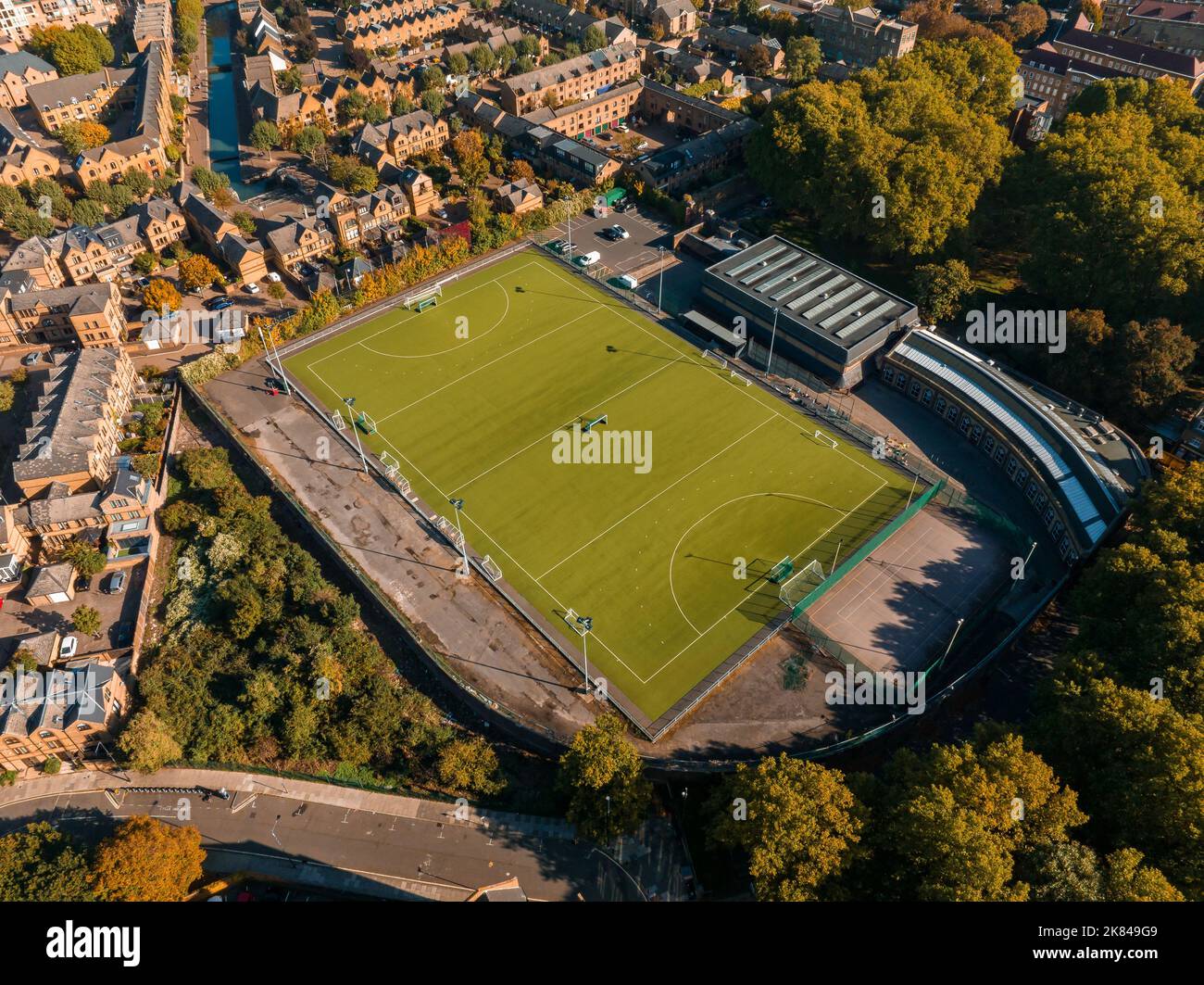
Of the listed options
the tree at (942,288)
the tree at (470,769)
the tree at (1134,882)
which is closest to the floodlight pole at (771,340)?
the tree at (942,288)

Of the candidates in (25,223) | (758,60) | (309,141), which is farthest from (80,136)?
(758,60)

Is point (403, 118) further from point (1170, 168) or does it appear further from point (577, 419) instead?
point (1170, 168)

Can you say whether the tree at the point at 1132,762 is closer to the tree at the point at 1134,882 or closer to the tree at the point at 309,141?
the tree at the point at 1134,882

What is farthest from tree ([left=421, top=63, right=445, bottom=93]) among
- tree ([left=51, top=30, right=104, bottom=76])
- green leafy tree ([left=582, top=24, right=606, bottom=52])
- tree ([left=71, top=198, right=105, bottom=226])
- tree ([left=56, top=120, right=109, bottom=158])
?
tree ([left=51, top=30, right=104, bottom=76])

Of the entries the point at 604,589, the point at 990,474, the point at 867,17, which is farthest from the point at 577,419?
the point at 867,17

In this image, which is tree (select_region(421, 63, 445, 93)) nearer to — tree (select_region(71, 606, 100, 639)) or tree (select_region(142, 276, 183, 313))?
tree (select_region(142, 276, 183, 313))

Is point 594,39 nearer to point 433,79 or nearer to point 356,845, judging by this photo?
point 433,79

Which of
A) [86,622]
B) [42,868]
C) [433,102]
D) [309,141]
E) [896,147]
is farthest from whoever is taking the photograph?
[433,102]
